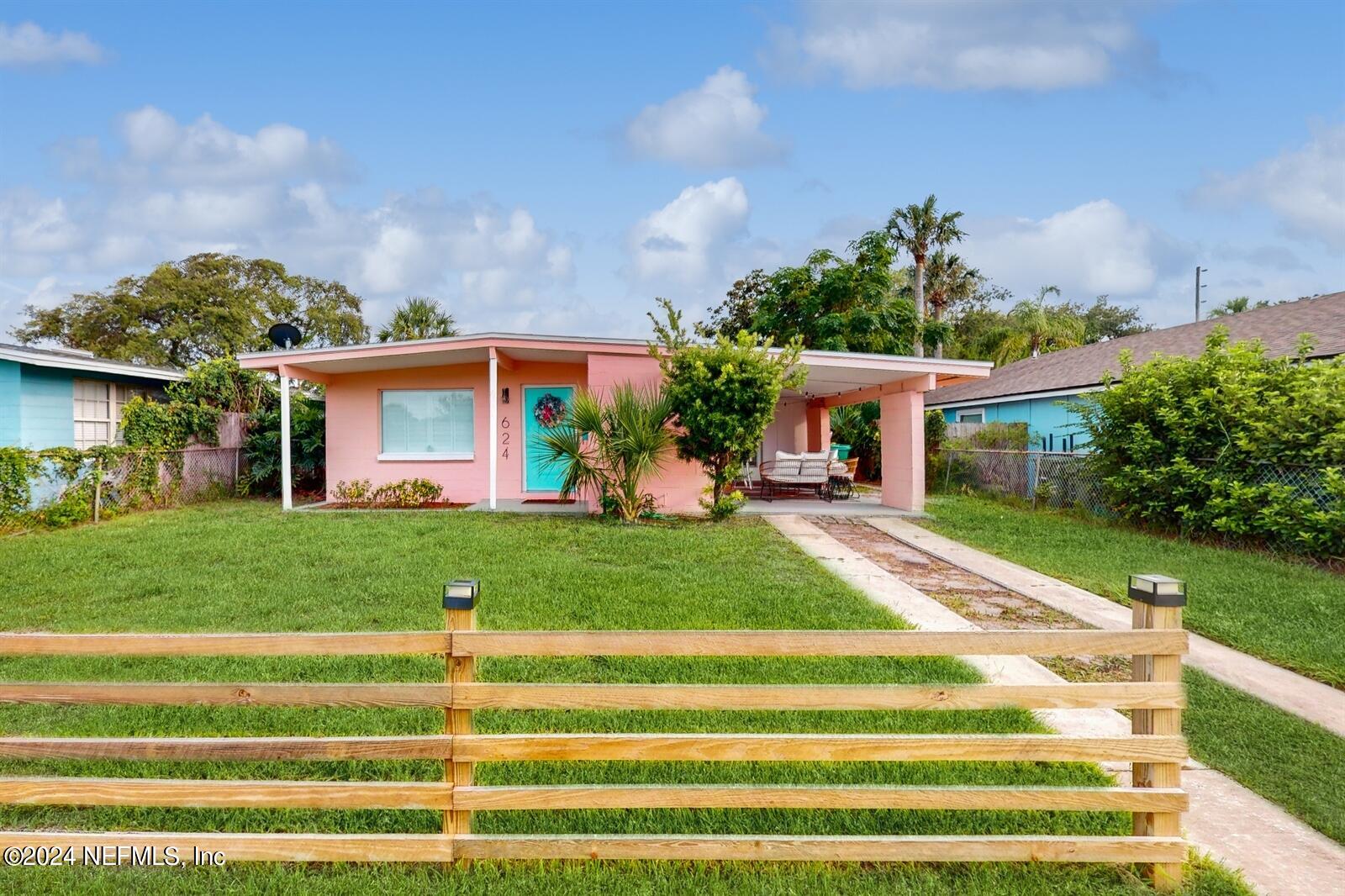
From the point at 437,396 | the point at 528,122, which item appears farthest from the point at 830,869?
the point at 528,122

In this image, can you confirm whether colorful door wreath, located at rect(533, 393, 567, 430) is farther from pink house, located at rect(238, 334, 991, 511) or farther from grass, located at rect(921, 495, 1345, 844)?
grass, located at rect(921, 495, 1345, 844)

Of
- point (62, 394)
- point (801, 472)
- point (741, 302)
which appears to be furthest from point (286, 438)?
point (741, 302)

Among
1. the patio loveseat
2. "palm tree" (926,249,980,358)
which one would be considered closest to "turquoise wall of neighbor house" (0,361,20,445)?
the patio loveseat

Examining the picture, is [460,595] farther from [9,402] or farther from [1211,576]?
[9,402]

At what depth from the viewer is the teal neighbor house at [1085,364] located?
1264 centimetres

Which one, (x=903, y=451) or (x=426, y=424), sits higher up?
(x=426, y=424)

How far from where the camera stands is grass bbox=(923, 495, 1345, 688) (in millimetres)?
4516

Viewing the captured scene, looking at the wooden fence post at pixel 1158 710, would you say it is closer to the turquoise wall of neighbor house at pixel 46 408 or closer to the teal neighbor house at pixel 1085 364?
the teal neighbor house at pixel 1085 364

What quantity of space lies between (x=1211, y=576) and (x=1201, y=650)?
103 inches

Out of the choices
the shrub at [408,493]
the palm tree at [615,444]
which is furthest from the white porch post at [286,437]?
the palm tree at [615,444]

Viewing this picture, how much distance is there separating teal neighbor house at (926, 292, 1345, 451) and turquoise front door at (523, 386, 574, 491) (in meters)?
9.93

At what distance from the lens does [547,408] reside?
39.7 ft

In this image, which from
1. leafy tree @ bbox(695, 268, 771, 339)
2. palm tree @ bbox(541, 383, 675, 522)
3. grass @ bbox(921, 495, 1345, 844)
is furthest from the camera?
leafy tree @ bbox(695, 268, 771, 339)

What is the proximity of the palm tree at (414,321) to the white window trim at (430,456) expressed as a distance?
6.75 meters
